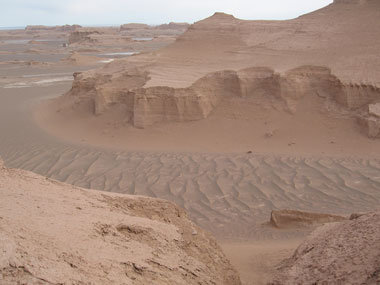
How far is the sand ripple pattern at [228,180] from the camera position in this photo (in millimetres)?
5887

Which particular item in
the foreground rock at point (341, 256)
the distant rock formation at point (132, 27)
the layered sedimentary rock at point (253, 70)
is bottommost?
the foreground rock at point (341, 256)

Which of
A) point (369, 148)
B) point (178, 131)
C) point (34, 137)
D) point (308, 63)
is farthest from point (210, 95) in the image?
point (34, 137)

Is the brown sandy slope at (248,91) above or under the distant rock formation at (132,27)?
under

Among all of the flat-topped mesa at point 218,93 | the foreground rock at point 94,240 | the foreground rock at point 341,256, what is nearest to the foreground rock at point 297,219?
the foreground rock at point 341,256

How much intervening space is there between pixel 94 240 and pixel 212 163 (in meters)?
5.30

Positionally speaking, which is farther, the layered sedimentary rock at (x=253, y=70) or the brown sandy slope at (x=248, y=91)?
the layered sedimentary rock at (x=253, y=70)

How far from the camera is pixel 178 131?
9.06 metres

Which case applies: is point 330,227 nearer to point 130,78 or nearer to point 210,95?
point 210,95

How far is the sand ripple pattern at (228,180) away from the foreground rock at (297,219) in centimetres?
33

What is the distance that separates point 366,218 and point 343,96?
5.57 metres

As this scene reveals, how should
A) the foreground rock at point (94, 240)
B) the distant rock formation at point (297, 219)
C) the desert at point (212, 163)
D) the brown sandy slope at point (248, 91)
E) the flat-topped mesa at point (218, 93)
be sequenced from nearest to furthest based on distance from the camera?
1. the foreground rock at point (94, 240)
2. the desert at point (212, 163)
3. the distant rock formation at point (297, 219)
4. the brown sandy slope at point (248, 91)
5. the flat-topped mesa at point (218, 93)

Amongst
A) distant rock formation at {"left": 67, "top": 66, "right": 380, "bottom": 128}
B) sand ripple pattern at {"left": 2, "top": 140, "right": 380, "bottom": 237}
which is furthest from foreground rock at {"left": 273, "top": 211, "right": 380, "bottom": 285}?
distant rock formation at {"left": 67, "top": 66, "right": 380, "bottom": 128}

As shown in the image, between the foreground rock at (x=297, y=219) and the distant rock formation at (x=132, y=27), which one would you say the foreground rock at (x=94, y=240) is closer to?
the foreground rock at (x=297, y=219)

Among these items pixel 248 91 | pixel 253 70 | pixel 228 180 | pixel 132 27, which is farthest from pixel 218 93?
pixel 132 27
